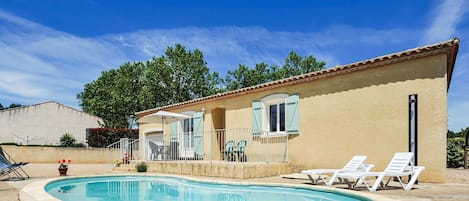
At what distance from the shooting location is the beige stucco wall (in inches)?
353

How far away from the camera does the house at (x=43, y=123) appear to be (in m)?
30.4

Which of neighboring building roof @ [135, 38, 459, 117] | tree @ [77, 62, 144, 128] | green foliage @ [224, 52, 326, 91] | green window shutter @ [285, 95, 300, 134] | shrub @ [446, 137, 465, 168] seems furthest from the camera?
tree @ [77, 62, 144, 128]

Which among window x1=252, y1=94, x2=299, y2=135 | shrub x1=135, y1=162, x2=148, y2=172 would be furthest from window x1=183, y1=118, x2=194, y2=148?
window x1=252, y1=94, x2=299, y2=135

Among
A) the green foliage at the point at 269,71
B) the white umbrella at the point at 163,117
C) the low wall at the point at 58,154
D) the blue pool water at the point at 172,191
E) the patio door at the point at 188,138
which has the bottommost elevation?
the low wall at the point at 58,154

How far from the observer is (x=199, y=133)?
16.8 metres

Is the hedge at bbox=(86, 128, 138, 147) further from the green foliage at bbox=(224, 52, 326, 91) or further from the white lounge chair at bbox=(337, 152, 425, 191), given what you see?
the white lounge chair at bbox=(337, 152, 425, 191)

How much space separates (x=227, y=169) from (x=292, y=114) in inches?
123

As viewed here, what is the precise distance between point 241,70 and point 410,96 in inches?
1008

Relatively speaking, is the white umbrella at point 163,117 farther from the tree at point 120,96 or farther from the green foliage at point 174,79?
the tree at point 120,96

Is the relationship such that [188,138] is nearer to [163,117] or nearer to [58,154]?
[163,117]

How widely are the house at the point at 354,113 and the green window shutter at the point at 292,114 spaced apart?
0.12 feet

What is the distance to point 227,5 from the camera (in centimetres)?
2056

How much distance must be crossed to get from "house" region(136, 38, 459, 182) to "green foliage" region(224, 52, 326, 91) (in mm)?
18249

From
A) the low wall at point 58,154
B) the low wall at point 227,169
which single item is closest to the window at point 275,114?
the low wall at point 227,169
